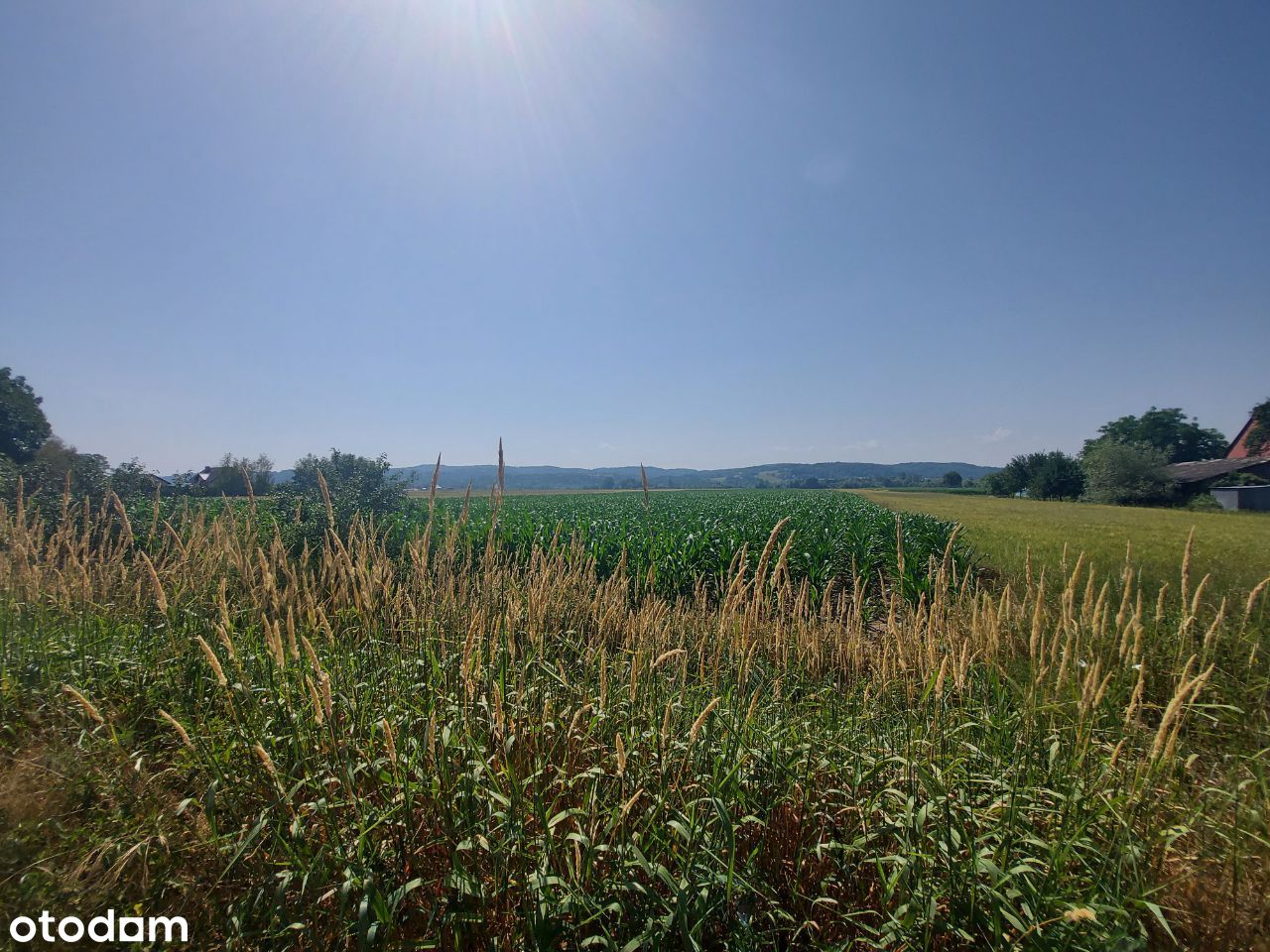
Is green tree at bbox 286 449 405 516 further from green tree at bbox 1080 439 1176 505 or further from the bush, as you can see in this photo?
green tree at bbox 1080 439 1176 505

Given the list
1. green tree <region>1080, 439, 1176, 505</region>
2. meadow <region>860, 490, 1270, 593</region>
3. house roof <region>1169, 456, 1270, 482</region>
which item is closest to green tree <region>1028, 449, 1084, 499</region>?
green tree <region>1080, 439, 1176, 505</region>

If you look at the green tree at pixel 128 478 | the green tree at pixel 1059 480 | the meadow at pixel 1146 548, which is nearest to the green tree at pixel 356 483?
the green tree at pixel 128 478

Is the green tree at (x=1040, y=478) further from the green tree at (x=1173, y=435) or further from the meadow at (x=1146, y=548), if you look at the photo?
the meadow at (x=1146, y=548)

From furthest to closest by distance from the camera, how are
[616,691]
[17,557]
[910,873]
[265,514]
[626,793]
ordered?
[265,514]
[17,557]
[616,691]
[626,793]
[910,873]

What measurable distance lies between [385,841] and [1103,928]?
8.46 feet

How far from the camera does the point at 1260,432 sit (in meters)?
39.4

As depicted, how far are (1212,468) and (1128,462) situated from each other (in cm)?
535

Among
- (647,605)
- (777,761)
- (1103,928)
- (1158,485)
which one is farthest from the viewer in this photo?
(1158,485)

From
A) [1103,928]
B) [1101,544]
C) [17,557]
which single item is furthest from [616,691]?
[1101,544]

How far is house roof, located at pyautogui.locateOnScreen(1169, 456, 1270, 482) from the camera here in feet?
103

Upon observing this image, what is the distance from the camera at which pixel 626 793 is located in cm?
214

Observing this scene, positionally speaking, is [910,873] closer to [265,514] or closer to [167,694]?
[167,694]

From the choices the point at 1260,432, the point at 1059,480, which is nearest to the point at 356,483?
the point at 1260,432

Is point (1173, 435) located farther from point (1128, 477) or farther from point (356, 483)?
point (356, 483)
